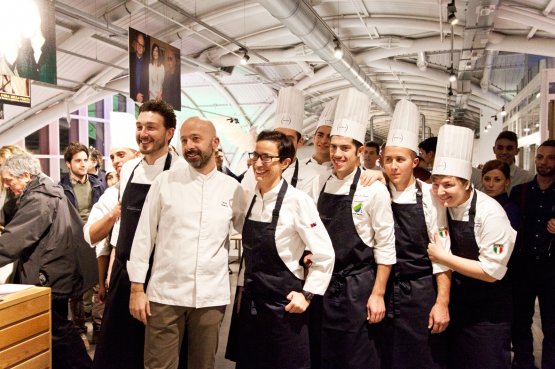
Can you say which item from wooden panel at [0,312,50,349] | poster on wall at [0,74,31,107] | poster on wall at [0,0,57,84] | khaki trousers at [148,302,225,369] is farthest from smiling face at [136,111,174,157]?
poster on wall at [0,74,31,107]

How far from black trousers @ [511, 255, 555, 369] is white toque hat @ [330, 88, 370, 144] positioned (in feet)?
4.63

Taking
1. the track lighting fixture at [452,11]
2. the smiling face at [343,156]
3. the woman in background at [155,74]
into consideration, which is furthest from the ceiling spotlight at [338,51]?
the smiling face at [343,156]

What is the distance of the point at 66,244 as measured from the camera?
117 inches

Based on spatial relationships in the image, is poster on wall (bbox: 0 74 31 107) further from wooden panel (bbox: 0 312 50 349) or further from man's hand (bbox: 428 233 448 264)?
man's hand (bbox: 428 233 448 264)

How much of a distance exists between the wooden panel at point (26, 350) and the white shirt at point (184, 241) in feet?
3.35

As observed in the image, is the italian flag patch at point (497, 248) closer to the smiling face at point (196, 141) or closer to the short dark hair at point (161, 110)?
the smiling face at point (196, 141)

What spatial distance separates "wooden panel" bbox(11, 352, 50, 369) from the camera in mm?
2742

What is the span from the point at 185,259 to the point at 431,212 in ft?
4.08

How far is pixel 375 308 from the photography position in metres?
2.36

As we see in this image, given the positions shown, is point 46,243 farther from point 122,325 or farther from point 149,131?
point 149,131

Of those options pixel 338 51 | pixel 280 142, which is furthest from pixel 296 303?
pixel 338 51

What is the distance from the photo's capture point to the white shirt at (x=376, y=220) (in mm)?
2369

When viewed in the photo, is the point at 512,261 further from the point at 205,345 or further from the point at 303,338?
the point at 205,345

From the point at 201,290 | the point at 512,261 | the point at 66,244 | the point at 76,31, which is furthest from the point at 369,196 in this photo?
the point at 76,31
